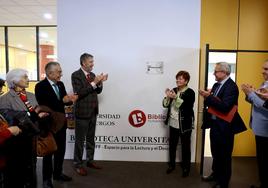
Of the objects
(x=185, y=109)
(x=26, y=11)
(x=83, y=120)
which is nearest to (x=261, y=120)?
(x=185, y=109)

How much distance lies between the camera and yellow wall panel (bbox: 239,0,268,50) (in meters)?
3.88

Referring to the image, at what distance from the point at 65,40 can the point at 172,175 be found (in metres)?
2.62

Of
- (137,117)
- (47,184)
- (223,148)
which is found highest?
(137,117)

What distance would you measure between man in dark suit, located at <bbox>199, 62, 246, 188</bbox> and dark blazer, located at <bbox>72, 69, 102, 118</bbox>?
4.93 feet

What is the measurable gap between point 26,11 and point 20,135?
17.0ft

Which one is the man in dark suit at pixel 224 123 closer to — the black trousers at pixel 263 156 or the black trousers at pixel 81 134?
the black trousers at pixel 263 156

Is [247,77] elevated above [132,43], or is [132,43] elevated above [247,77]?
[132,43]

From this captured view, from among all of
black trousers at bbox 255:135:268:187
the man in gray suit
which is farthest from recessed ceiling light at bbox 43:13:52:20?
black trousers at bbox 255:135:268:187

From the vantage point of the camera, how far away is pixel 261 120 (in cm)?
268

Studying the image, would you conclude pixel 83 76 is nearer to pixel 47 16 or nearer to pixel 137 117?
pixel 137 117

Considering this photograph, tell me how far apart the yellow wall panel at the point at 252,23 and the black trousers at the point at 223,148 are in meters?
1.81

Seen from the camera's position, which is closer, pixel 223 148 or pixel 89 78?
pixel 223 148

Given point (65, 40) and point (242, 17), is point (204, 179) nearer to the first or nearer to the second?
point (242, 17)

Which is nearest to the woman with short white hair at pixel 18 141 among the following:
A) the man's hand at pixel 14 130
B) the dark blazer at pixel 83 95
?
the man's hand at pixel 14 130
